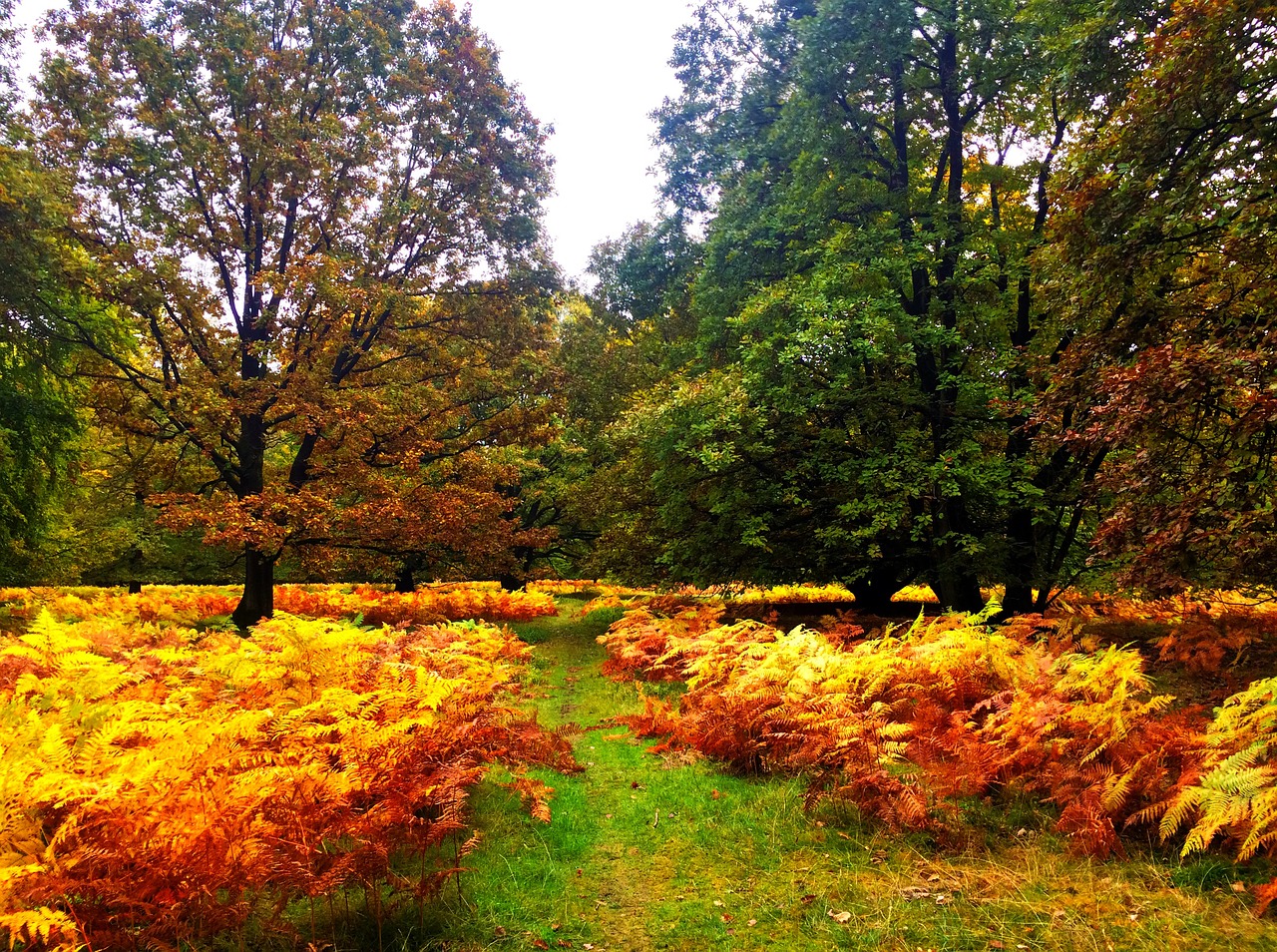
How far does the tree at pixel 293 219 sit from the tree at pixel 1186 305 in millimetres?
11202

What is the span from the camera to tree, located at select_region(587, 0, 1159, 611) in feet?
37.9

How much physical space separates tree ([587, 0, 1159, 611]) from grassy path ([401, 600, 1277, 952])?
24.0ft

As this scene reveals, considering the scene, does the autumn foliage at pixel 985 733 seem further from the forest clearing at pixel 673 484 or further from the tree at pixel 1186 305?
the tree at pixel 1186 305

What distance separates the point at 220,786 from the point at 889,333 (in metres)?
10.9

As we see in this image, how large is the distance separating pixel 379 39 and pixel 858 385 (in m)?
11.9

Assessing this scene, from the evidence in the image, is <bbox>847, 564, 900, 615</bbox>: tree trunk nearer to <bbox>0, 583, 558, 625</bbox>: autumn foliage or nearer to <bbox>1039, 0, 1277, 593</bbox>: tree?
<bbox>1039, 0, 1277, 593</bbox>: tree

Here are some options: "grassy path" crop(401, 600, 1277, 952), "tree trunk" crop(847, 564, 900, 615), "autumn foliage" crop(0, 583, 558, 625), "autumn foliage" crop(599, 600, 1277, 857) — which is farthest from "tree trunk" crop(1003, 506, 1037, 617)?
"autumn foliage" crop(0, 583, 558, 625)

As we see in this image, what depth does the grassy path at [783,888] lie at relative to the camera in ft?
10.8

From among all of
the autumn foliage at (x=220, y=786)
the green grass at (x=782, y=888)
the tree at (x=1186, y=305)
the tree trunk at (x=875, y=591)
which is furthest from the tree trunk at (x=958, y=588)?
the autumn foliage at (x=220, y=786)

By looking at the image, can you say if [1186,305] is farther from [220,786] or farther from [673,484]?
[220,786]

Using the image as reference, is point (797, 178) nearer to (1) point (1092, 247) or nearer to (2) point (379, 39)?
(1) point (1092, 247)

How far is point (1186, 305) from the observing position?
7688 mm

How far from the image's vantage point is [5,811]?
105 inches

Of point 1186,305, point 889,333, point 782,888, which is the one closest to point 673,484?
point 889,333
